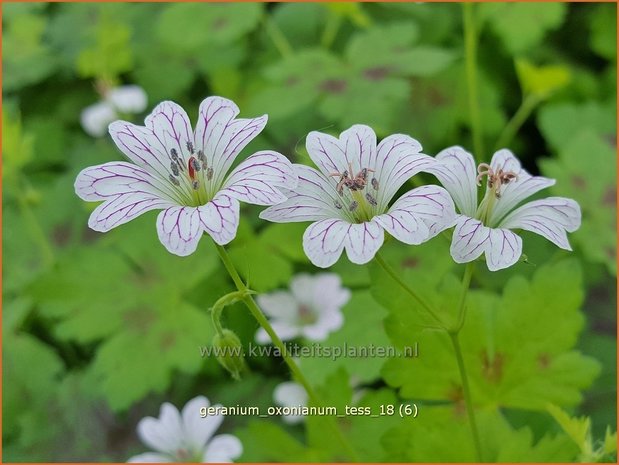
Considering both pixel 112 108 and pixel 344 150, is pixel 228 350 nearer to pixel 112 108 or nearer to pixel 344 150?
pixel 344 150

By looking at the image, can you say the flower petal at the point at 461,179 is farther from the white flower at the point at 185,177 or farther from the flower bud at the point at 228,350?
the flower bud at the point at 228,350

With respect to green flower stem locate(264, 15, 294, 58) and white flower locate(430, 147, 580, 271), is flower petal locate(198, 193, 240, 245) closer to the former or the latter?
white flower locate(430, 147, 580, 271)

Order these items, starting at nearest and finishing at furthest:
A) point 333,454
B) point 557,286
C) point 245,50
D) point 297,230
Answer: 1. point 557,286
2. point 333,454
3. point 297,230
4. point 245,50

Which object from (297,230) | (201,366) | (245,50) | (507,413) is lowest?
(507,413)

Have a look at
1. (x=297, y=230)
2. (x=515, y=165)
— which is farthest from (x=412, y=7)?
(x=515, y=165)

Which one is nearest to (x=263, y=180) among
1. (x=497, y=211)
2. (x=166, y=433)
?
(x=497, y=211)

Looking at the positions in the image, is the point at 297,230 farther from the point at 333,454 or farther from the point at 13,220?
the point at 13,220
